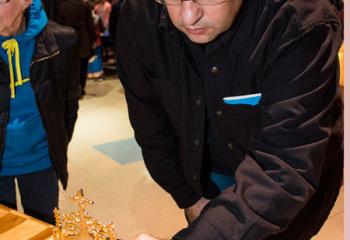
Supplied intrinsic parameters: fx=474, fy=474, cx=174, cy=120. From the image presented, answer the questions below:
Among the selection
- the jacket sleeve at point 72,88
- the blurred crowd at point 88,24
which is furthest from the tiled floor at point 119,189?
the jacket sleeve at point 72,88

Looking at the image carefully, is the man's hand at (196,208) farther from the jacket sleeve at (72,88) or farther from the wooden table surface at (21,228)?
the jacket sleeve at (72,88)

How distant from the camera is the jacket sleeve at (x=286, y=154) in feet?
2.86

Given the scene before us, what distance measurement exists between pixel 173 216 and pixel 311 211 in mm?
1709

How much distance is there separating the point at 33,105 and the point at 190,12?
0.99 m

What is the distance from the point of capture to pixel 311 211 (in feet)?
3.96

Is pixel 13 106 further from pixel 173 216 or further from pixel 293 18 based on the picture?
pixel 173 216

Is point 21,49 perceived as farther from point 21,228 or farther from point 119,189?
point 119,189

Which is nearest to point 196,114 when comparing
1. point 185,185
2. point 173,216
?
point 185,185

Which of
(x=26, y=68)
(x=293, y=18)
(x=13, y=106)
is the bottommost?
(x=13, y=106)

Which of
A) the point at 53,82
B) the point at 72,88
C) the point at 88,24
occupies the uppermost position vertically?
the point at 53,82

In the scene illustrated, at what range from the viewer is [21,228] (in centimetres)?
126

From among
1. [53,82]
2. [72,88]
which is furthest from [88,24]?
[53,82]

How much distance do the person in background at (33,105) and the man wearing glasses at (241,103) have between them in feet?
1.55

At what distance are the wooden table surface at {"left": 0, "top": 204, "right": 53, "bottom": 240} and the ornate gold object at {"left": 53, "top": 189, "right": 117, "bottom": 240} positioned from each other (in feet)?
0.44
